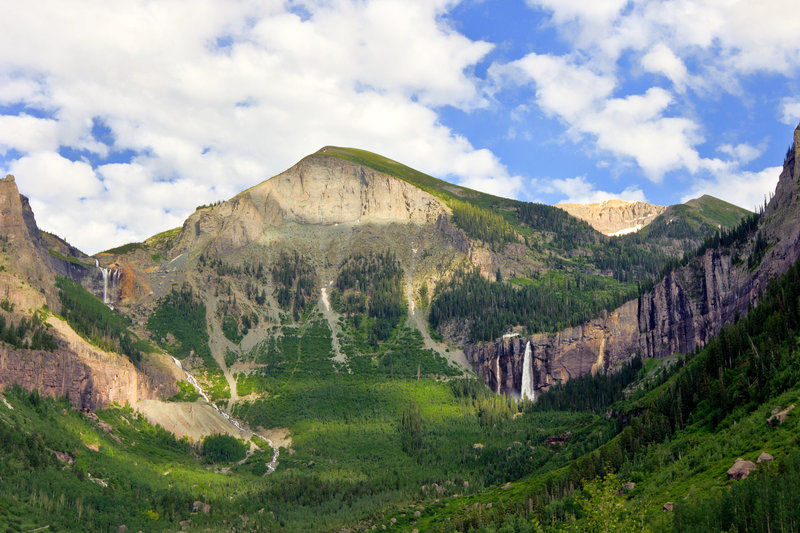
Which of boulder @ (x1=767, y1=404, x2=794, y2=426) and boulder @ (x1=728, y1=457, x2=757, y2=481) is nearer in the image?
boulder @ (x1=728, y1=457, x2=757, y2=481)

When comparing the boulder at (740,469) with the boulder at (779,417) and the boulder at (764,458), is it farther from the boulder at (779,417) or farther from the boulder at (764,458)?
the boulder at (779,417)

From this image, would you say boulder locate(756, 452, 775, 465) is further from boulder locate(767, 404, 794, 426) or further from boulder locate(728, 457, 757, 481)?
boulder locate(767, 404, 794, 426)

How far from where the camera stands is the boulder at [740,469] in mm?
105875

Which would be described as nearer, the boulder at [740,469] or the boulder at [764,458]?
the boulder at [764,458]

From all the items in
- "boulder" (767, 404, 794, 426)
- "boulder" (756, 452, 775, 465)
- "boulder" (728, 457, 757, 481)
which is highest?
"boulder" (767, 404, 794, 426)

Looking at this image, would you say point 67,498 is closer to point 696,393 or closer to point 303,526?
point 303,526

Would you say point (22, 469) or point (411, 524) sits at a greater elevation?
A: point (22, 469)

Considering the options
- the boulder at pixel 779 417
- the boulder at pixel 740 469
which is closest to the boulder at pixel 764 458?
the boulder at pixel 740 469

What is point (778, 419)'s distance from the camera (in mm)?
117625

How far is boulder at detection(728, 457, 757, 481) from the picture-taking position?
106 metres

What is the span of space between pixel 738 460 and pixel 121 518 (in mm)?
149907

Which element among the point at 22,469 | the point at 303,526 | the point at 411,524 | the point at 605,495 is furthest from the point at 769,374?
the point at 22,469

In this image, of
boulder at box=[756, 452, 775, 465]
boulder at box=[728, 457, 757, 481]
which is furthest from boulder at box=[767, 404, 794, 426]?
boulder at box=[728, 457, 757, 481]

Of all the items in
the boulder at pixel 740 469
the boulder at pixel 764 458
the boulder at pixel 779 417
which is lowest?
the boulder at pixel 740 469
